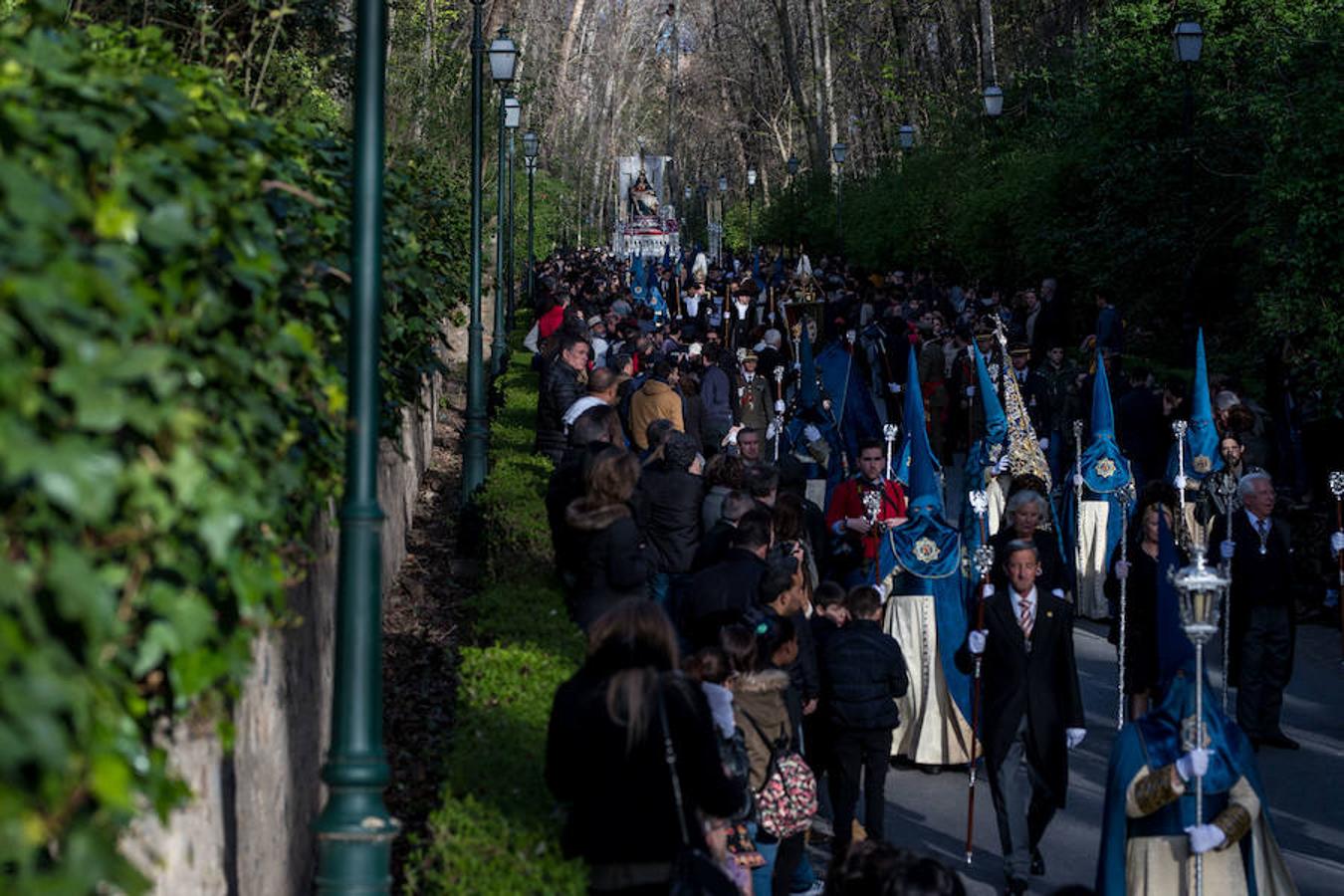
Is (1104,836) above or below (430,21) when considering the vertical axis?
below

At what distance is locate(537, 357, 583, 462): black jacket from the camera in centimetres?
1609

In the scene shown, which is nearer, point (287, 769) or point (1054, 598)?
point (287, 769)

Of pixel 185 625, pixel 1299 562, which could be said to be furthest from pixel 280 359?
pixel 1299 562

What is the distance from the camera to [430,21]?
29578 mm

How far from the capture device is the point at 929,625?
12.2 metres

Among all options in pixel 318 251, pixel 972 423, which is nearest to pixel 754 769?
pixel 318 251

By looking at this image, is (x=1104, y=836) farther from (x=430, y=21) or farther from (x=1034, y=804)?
(x=430, y=21)

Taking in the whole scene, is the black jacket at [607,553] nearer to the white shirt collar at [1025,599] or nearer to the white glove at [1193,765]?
the white shirt collar at [1025,599]

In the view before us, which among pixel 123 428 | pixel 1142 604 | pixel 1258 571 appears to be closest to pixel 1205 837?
pixel 1142 604

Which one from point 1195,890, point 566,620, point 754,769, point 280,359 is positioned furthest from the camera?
point 566,620

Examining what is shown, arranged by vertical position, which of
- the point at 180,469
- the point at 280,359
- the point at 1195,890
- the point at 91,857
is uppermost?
the point at 280,359

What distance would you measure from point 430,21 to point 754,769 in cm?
2275

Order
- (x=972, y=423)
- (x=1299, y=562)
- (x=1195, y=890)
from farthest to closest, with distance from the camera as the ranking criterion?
(x=972, y=423) → (x=1299, y=562) → (x=1195, y=890)

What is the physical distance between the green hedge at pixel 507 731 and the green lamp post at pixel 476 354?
3431mm
